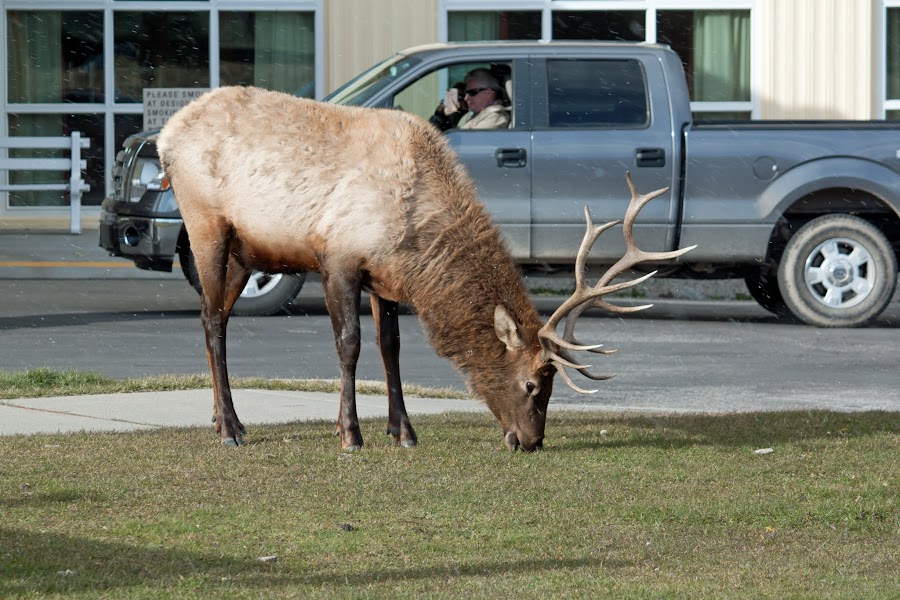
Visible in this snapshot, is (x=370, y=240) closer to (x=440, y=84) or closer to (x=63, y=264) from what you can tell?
(x=440, y=84)

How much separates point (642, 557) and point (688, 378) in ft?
17.5

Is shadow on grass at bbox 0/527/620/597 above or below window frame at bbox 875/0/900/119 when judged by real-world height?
below

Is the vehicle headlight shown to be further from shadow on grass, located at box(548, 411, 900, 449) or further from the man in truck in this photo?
shadow on grass, located at box(548, 411, 900, 449)

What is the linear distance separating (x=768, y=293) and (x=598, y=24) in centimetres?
704

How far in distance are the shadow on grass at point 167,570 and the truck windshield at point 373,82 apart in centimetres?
764

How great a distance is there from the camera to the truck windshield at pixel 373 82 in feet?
41.5

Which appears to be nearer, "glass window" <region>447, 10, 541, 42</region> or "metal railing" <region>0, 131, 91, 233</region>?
"metal railing" <region>0, 131, 91, 233</region>

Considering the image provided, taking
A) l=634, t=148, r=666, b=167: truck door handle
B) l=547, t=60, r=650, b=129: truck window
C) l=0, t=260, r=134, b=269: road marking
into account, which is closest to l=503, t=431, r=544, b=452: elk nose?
l=634, t=148, r=666, b=167: truck door handle

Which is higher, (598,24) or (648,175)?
(598,24)

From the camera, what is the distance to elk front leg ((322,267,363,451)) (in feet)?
24.5

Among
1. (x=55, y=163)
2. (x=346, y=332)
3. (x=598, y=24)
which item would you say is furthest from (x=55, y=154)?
(x=346, y=332)

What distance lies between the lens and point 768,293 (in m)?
14.6

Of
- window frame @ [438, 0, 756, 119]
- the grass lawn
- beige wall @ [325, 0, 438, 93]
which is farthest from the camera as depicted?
window frame @ [438, 0, 756, 119]

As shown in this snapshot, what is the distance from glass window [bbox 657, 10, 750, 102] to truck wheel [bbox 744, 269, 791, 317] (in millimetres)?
6446
